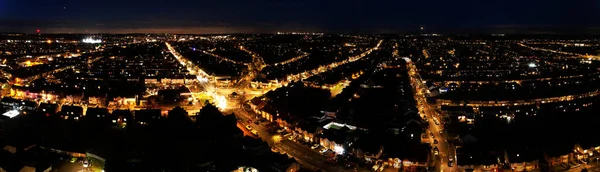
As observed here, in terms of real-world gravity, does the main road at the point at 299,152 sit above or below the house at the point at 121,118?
below

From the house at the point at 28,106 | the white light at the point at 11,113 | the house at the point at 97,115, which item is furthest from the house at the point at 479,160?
the house at the point at 28,106

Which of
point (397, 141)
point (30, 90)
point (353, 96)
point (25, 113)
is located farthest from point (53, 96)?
point (397, 141)

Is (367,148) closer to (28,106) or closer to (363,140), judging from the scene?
(363,140)

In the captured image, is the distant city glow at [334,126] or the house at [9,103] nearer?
the distant city glow at [334,126]

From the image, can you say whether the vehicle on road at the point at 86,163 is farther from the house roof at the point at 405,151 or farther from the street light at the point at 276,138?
the house roof at the point at 405,151

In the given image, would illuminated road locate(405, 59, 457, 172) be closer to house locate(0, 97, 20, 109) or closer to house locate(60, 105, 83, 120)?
house locate(60, 105, 83, 120)

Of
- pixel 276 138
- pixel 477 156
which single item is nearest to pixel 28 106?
pixel 276 138

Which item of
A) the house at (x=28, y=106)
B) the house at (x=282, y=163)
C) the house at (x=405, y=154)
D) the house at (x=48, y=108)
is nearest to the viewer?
the house at (x=282, y=163)

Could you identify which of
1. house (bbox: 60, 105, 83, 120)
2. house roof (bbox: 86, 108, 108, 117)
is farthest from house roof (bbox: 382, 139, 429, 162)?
house (bbox: 60, 105, 83, 120)
